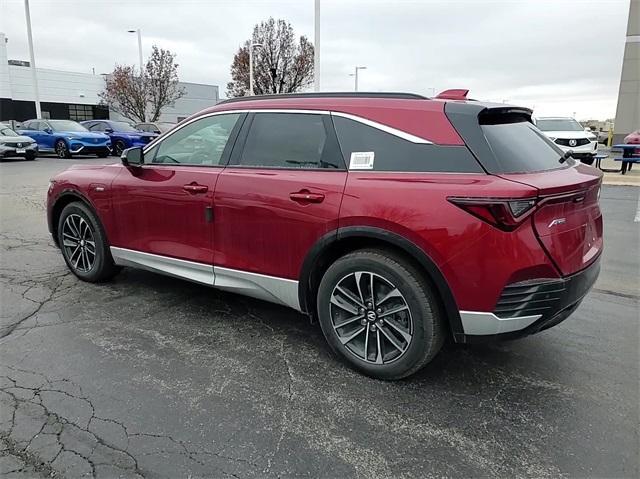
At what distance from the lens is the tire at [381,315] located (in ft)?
9.53

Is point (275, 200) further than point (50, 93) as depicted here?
No

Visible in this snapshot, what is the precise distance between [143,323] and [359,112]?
7.97 ft

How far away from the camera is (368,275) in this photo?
121 inches

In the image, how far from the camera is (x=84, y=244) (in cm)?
490

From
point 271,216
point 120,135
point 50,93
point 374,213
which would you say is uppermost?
point 50,93

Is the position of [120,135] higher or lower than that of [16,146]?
higher

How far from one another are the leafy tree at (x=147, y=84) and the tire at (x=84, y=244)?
112ft

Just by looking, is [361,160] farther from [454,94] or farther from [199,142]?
[199,142]

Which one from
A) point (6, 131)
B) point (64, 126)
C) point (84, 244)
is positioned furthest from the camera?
point (64, 126)

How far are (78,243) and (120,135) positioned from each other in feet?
62.2

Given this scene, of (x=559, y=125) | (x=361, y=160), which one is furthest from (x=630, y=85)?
(x=361, y=160)

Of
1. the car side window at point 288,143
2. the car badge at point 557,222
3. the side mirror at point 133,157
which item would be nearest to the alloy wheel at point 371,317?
the car side window at point 288,143

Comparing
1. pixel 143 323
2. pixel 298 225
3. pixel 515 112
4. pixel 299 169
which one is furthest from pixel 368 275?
pixel 143 323

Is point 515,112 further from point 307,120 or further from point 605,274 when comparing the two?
point 605,274
